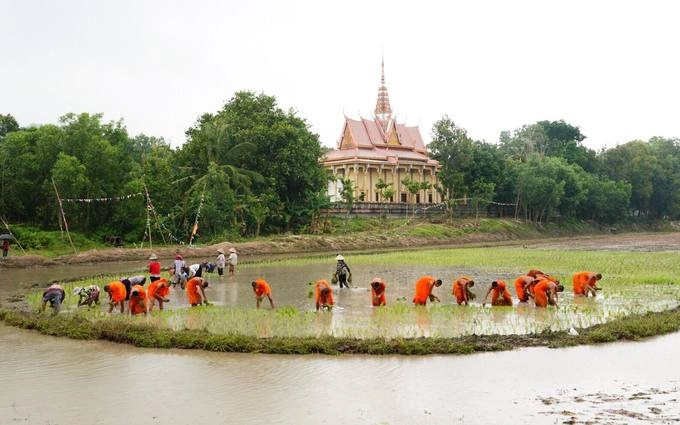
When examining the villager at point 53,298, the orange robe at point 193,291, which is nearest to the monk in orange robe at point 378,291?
the orange robe at point 193,291

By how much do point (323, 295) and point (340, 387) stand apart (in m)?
5.99

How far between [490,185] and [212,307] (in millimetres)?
43071

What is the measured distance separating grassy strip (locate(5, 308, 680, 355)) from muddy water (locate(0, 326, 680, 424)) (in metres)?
0.26

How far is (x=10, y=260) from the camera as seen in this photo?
27.7 meters

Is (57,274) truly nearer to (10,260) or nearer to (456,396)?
(10,260)

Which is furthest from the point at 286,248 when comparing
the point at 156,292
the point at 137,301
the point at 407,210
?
the point at 137,301

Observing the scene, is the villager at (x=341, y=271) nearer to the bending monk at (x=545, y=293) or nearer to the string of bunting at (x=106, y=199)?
the bending monk at (x=545, y=293)

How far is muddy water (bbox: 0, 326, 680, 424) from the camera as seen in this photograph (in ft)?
23.0

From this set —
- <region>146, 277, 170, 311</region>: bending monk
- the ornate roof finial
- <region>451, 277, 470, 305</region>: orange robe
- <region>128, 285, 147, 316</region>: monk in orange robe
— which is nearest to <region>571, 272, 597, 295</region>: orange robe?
<region>451, 277, 470, 305</region>: orange robe

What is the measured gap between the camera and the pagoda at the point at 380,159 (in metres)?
57.8

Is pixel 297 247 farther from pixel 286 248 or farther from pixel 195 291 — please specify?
pixel 195 291

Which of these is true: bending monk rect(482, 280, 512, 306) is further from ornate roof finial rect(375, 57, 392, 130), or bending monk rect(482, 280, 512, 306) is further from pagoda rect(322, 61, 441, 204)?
ornate roof finial rect(375, 57, 392, 130)

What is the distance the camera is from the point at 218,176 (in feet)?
123

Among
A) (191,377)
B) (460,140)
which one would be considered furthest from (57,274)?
(460,140)
